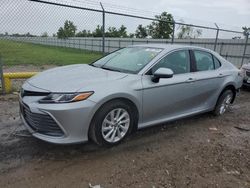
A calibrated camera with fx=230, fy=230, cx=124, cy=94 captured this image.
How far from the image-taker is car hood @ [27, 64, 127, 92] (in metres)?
3.06

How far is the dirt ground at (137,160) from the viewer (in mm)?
2727

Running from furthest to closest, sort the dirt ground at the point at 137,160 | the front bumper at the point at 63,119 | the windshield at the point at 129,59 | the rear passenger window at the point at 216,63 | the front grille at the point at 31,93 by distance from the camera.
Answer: the rear passenger window at the point at 216,63
the windshield at the point at 129,59
the front grille at the point at 31,93
the front bumper at the point at 63,119
the dirt ground at the point at 137,160

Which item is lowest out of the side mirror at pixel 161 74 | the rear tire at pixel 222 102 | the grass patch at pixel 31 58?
the grass patch at pixel 31 58

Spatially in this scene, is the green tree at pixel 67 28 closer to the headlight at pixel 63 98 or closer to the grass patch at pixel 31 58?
the grass patch at pixel 31 58

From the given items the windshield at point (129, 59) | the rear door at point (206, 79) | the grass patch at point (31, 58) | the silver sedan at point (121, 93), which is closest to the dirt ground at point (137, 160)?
the silver sedan at point (121, 93)

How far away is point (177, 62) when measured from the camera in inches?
165

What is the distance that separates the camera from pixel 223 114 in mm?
5465

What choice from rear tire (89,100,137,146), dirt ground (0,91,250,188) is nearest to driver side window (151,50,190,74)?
rear tire (89,100,137,146)

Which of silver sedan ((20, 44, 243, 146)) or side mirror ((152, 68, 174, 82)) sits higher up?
side mirror ((152, 68, 174, 82))

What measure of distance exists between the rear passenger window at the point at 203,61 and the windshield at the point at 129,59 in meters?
0.92

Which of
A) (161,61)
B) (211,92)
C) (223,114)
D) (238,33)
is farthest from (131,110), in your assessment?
(238,33)

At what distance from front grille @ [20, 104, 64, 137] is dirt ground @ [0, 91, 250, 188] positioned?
0.40 meters

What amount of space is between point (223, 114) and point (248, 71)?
11.9 feet

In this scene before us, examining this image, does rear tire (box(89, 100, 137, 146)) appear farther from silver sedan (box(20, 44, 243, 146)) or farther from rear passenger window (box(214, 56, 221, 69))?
rear passenger window (box(214, 56, 221, 69))
